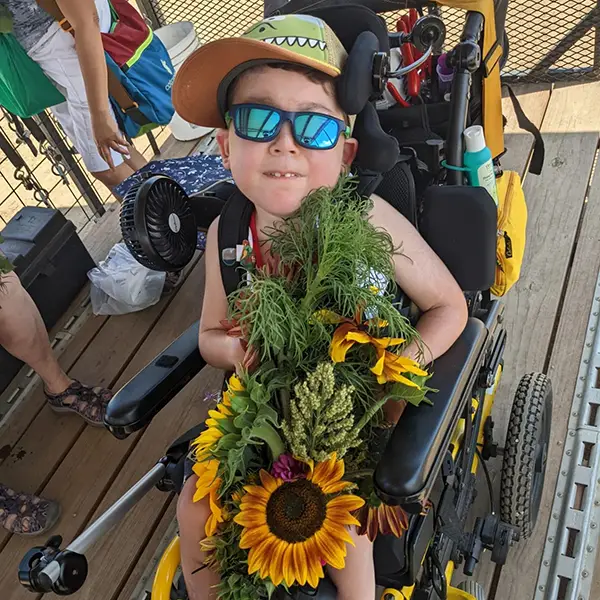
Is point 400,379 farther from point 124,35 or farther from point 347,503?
point 124,35

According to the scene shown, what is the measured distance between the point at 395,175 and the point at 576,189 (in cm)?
123

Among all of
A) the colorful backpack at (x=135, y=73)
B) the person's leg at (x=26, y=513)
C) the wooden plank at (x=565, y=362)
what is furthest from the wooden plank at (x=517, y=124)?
the person's leg at (x=26, y=513)

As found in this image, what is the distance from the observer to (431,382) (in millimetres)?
891

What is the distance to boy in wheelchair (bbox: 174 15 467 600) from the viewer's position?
0.87 metres

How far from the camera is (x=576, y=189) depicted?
2.03m

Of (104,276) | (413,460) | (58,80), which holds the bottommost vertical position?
(104,276)

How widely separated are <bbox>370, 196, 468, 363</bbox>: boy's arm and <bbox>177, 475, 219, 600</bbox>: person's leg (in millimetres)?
437

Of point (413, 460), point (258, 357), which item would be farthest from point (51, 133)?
point (413, 460)

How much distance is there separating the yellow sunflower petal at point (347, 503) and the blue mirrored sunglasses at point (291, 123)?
0.49 meters

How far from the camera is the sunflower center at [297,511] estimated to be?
30.6 inches

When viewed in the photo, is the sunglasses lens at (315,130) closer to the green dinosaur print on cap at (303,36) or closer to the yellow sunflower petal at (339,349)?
the green dinosaur print on cap at (303,36)

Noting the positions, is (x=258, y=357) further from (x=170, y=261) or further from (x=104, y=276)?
(x=104, y=276)

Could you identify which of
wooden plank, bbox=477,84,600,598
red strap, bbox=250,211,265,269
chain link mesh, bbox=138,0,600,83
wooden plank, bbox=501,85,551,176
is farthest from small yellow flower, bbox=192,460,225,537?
chain link mesh, bbox=138,0,600,83

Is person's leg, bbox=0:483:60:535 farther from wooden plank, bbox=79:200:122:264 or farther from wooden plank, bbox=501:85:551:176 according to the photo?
wooden plank, bbox=501:85:551:176
